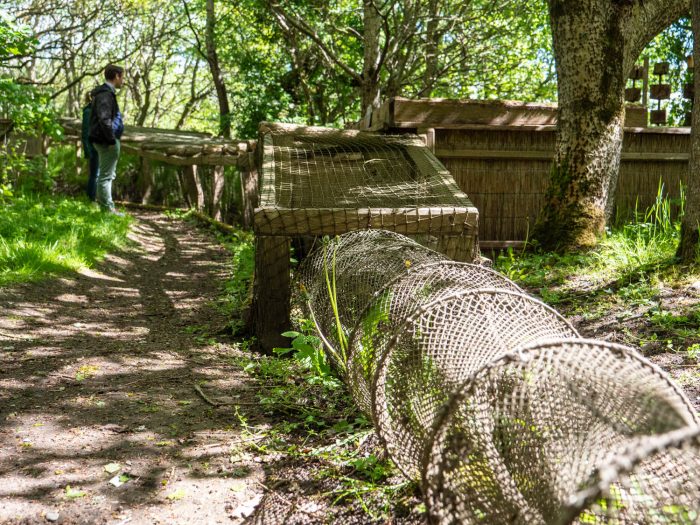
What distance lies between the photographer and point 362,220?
4.37 metres

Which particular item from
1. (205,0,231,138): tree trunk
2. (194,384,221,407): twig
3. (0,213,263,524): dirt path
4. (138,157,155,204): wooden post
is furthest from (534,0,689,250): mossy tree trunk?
(138,157,155,204): wooden post

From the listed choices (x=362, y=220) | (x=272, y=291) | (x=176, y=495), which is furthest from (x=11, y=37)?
(x=176, y=495)

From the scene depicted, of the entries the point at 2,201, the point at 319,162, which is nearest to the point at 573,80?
the point at 319,162

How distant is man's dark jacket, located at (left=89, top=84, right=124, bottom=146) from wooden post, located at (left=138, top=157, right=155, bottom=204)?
7.36 metres

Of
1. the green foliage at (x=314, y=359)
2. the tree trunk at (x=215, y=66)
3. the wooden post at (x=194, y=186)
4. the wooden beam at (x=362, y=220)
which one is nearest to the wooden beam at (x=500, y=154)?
the wooden beam at (x=362, y=220)

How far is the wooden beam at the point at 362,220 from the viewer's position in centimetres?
431

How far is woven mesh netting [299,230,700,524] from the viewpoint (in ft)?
5.71

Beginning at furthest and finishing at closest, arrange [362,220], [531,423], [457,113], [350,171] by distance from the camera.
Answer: [457,113] → [350,171] → [362,220] → [531,423]

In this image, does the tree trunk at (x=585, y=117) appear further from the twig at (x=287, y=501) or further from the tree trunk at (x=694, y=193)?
the twig at (x=287, y=501)

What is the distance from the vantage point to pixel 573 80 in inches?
246

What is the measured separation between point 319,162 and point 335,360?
2390mm

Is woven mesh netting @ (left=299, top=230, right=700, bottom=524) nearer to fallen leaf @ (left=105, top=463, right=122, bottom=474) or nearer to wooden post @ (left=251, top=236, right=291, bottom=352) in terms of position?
fallen leaf @ (left=105, top=463, right=122, bottom=474)

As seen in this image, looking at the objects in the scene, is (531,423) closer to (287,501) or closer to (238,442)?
(287,501)

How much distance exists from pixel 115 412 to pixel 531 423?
2.21 metres
